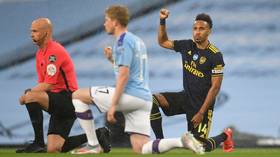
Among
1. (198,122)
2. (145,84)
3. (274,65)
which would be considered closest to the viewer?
(145,84)

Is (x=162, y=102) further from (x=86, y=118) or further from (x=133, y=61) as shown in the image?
(x=133, y=61)

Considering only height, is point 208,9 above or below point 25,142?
above

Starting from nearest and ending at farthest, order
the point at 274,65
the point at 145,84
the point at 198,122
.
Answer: the point at 145,84 → the point at 198,122 → the point at 274,65

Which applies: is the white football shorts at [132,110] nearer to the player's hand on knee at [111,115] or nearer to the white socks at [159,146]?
the white socks at [159,146]

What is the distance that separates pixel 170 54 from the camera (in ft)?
52.9

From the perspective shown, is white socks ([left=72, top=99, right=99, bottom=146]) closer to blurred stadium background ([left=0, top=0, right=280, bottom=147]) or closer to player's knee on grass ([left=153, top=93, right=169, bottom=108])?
player's knee on grass ([left=153, top=93, right=169, bottom=108])

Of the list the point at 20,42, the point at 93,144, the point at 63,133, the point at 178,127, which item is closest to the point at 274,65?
the point at 178,127

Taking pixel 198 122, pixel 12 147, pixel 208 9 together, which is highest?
pixel 208 9

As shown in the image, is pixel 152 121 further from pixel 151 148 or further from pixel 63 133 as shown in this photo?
pixel 151 148

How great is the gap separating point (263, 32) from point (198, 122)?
5075mm

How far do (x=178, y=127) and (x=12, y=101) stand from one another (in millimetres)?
2840

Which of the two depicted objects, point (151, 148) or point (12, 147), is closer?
point (151, 148)

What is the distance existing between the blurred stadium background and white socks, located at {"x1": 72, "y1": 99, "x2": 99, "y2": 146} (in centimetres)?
562

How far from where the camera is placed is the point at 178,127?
16094 mm
